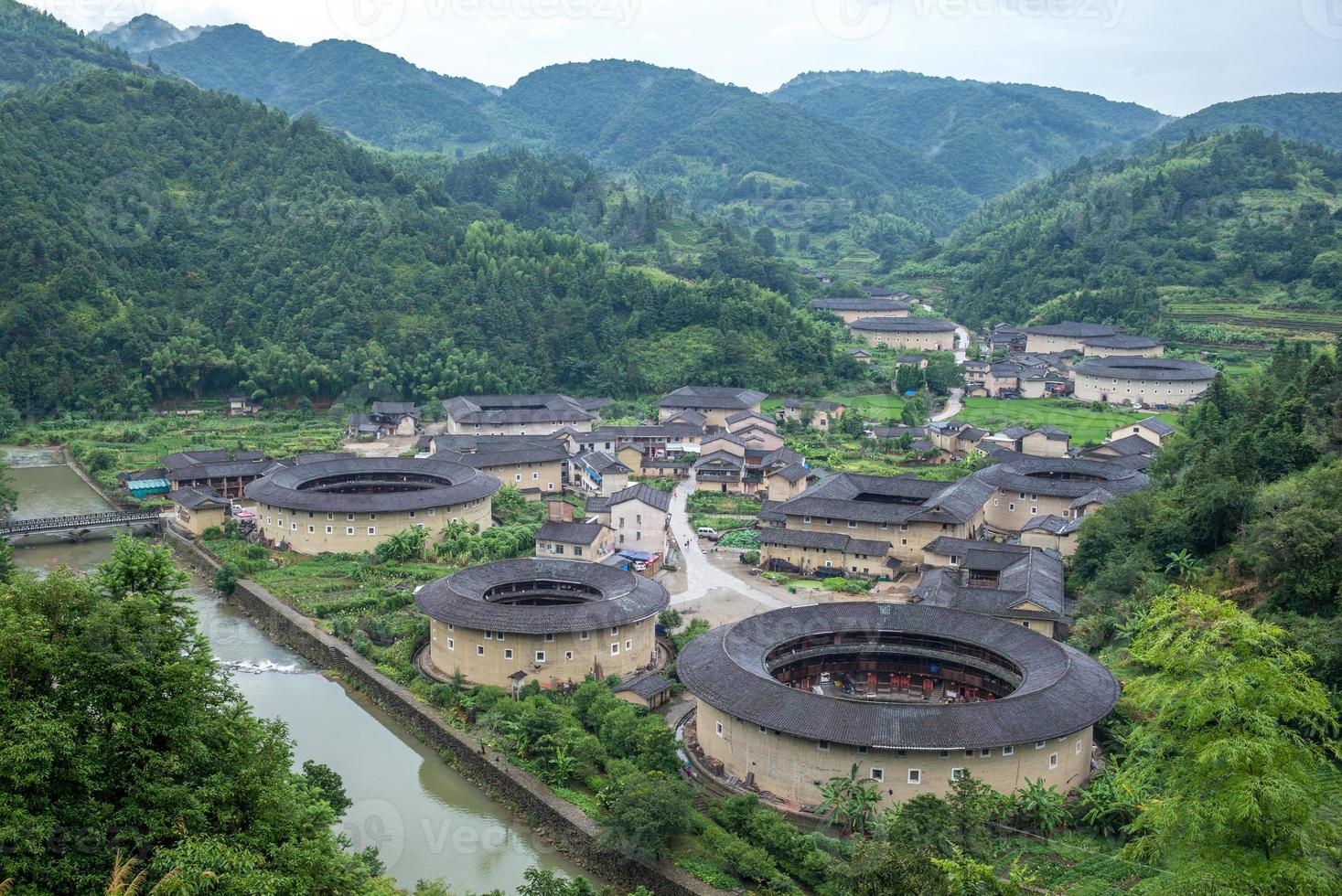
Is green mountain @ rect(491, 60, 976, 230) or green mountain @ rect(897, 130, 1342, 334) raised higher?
green mountain @ rect(491, 60, 976, 230)

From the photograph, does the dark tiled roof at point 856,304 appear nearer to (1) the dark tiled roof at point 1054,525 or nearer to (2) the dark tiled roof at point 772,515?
(2) the dark tiled roof at point 772,515

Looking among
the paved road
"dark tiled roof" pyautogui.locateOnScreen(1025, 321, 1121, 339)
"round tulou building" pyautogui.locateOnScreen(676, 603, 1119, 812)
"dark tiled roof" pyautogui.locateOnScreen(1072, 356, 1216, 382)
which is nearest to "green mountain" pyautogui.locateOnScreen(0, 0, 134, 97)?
"dark tiled roof" pyautogui.locateOnScreen(1025, 321, 1121, 339)

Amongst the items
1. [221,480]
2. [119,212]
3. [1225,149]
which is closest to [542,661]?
[221,480]

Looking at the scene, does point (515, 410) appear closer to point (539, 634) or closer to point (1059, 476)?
point (1059, 476)

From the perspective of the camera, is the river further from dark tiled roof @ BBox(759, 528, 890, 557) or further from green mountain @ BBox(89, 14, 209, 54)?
green mountain @ BBox(89, 14, 209, 54)

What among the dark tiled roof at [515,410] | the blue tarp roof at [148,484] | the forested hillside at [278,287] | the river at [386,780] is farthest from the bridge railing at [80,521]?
the forested hillside at [278,287]

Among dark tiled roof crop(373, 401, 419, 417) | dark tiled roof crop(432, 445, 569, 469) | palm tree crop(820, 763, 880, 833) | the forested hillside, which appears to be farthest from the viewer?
the forested hillside

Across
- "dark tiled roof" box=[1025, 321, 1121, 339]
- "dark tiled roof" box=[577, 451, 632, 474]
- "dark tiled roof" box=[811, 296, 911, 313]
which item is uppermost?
"dark tiled roof" box=[811, 296, 911, 313]

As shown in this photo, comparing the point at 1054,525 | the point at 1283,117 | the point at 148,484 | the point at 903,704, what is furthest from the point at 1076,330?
the point at 1283,117
